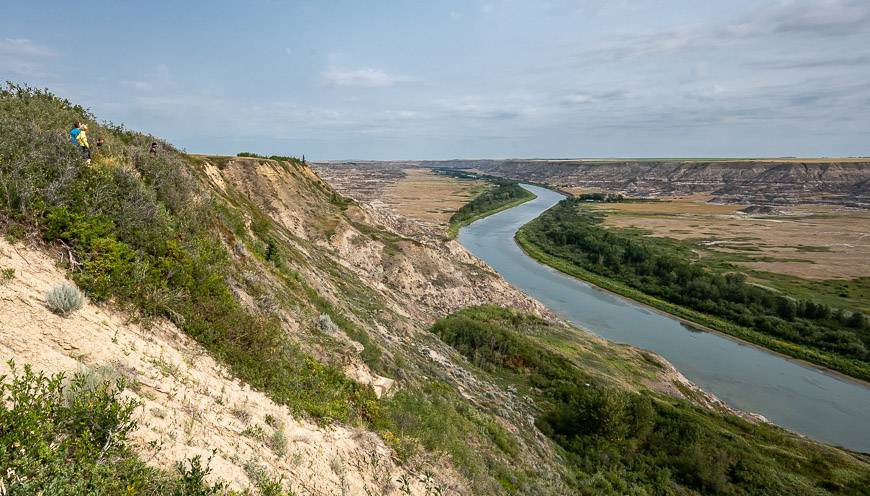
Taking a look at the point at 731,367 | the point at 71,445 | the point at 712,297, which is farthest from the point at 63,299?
the point at 712,297

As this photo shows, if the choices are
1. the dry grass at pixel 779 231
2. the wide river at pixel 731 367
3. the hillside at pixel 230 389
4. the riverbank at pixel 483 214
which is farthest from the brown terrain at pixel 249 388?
the dry grass at pixel 779 231

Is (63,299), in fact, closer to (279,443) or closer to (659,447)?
(279,443)

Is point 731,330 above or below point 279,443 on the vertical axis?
below

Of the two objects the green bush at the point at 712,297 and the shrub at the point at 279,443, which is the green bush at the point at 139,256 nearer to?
the shrub at the point at 279,443

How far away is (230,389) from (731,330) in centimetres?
5159

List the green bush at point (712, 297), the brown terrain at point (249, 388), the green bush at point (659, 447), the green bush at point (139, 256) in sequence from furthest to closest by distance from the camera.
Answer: the green bush at point (712, 297) < the green bush at point (659, 447) < the green bush at point (139, 256) < the brown terrain at point (249, 388)

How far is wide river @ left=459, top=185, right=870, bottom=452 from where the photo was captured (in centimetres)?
2930

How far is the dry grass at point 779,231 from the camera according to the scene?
66.1 metres

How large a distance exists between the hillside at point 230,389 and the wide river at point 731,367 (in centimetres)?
953

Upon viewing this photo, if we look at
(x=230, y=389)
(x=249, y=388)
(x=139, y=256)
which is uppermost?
(x=139, y=256)

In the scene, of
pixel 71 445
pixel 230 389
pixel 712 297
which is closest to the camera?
pixel 71 445

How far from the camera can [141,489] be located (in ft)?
13.3

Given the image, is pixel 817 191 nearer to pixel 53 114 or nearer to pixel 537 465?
pixel 537 465

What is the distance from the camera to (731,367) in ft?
119
